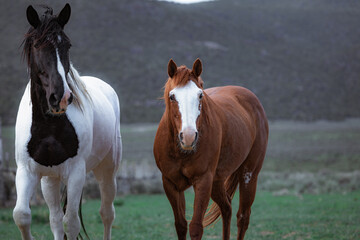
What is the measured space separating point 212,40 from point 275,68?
8.43 m

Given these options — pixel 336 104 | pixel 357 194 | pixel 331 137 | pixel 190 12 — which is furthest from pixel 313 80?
pixel 357 194

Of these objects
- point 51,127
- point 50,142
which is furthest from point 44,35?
point 50,142

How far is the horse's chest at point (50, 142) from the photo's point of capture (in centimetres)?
419

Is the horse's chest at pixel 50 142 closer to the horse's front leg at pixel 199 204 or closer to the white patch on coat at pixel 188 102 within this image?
the white patch on coat at pixel 188 102

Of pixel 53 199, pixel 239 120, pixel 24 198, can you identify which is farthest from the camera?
pixel 239 120

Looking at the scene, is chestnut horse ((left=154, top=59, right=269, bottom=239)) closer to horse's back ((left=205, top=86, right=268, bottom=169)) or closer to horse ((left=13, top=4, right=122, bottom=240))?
horse's back ((left=205, top=86, right=268, bottom=169))

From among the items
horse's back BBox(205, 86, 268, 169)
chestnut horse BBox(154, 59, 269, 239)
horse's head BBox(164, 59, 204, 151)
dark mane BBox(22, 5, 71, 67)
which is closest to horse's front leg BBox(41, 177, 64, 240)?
chestnut horse BBox(154, 59, 269, 239)

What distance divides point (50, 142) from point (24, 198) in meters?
0.54

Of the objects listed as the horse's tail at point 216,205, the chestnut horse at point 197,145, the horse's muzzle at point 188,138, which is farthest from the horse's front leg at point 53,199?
the horse's tail at point 216,205

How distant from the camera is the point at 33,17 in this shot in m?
4.15

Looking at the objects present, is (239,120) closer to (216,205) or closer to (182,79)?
(216,205)

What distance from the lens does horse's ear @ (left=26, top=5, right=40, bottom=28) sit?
4102 millimetres

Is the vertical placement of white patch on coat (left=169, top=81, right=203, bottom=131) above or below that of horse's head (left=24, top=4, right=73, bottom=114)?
below

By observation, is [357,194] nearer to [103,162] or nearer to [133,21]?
[103,162]
